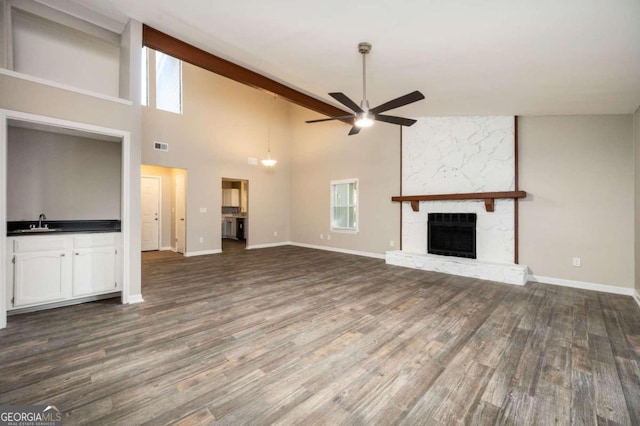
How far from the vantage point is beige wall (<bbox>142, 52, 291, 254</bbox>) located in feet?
21.4

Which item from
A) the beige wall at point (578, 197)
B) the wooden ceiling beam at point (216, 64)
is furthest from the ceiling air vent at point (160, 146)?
the beige wall at point (578, 197)

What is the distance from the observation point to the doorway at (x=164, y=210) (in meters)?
7.31

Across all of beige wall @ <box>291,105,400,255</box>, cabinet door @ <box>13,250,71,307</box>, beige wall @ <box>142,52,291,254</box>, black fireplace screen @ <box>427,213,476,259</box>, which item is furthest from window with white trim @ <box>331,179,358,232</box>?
cabinet door @ <box>13,250,71,307</box>

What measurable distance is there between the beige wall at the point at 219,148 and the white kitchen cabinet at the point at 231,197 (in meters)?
2.17

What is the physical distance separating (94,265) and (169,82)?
203 inches

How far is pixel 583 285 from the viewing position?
420 cm

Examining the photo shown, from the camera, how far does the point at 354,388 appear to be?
5.98ft

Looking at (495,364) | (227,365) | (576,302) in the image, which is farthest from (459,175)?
(227,365)

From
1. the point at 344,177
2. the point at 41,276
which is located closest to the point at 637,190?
the point at 344,177

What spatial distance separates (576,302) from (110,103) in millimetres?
6464

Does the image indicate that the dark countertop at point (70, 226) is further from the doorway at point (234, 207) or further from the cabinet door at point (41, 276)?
the doorway at point (234, 207)

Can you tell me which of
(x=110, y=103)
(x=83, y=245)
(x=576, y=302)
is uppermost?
(x=110, y=103)

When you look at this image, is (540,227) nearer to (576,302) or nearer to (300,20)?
(576,302)

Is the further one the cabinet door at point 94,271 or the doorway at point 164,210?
the doorway at point 164,210
